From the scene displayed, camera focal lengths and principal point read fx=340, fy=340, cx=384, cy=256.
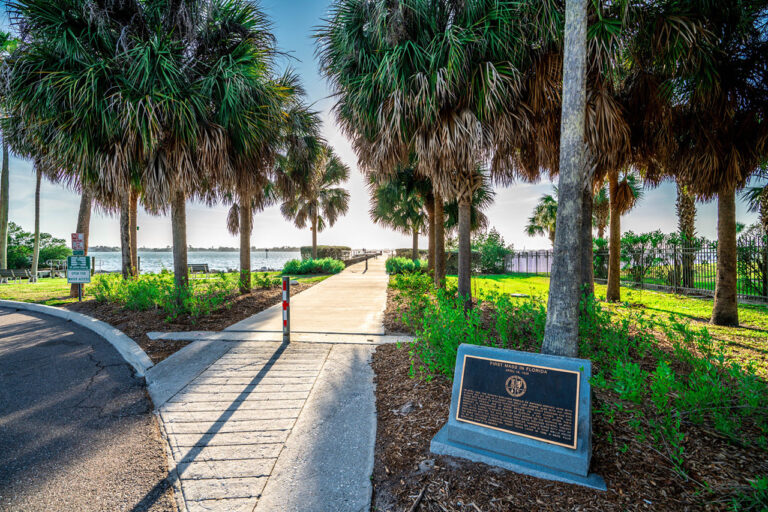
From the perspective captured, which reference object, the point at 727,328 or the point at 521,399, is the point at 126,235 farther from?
the point at 727,328

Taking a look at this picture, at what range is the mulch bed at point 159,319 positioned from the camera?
579 centimetres

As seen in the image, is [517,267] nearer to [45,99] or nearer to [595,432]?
[595,432]

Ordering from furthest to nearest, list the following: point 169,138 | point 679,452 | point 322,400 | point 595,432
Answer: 1. point 169,138
2. point 322,400
3. point 595,432
4. point 679,452

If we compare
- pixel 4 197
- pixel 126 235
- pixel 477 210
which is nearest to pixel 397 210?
pixel 477 210

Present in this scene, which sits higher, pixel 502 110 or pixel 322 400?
pixel 502 110

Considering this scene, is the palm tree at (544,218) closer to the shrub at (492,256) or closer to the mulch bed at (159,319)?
the shrub at (492,256)

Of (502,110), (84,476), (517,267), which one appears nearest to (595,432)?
(84,476)

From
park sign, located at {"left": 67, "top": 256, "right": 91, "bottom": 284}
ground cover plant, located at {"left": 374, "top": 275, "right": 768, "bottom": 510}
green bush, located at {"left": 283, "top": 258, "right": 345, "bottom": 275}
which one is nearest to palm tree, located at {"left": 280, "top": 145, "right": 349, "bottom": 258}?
green bush, located at {"left": 283, "top": 258, "right": 345, "bottom": 275}

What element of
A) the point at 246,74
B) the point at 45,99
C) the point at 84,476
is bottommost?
the point at 84,476

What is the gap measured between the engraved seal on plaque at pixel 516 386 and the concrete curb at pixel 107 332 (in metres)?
4.82

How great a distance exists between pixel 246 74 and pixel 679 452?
371 inches

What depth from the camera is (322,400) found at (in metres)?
3.87

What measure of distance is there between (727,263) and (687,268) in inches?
265

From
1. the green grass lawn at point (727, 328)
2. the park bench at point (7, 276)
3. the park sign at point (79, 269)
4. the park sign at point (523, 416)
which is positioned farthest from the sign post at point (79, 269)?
the park bench at point (7, 276)
